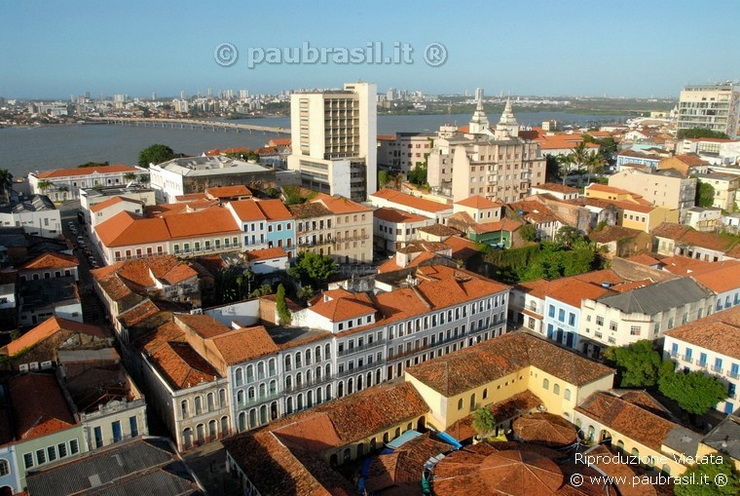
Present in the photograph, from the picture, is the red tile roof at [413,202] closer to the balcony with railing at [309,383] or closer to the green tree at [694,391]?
the balcony with railing at [309,383]

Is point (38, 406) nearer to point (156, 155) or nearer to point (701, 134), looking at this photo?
point (156, 155)

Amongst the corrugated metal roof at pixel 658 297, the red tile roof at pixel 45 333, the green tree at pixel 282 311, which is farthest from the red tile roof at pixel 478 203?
the red tile roof at pixel 45 333

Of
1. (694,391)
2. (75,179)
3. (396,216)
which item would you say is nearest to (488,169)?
(396,216)

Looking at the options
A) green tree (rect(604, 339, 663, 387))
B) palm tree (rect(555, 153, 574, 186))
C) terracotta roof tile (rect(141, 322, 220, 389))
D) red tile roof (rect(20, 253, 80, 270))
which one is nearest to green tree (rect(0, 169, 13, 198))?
red tile roof (rect(20, 253, 80, 270))

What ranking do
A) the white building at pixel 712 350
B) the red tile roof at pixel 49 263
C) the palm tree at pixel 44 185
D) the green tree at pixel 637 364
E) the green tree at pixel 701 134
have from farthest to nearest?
the green tree at pixel 701 134 < the palm tree at pixel 44 185 < the red tile roof at pixel 49 263 < the green tree at pixel 637 364 < the white building at pixel 712 350

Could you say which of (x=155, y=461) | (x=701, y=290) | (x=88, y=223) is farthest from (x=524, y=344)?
(x=88, y=223)

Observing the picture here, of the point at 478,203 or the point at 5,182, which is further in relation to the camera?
the point at 5,182

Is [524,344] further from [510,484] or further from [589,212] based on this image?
[589,212]
